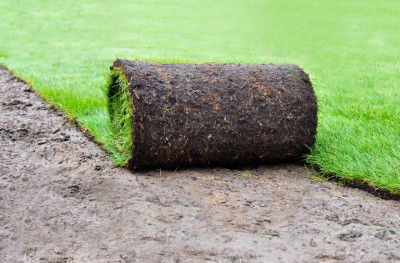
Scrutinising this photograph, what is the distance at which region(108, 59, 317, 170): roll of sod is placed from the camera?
4.69m

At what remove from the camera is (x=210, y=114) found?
482cm

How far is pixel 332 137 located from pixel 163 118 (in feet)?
5.18

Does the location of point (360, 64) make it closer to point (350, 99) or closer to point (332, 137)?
point (350, 99)

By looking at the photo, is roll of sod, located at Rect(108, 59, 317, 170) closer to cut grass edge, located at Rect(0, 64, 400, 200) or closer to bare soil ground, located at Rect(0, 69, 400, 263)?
cut grass edge, located at Rect(0, 64, 400, 200)

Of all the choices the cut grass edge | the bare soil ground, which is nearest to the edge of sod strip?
the cut grass edge

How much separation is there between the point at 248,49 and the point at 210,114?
6807mm

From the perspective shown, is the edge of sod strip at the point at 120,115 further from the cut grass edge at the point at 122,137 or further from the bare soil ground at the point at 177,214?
the bare soil ground at the point at 177,214

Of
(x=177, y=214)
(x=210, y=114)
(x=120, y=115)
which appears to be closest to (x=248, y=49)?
(x=120, y=115)

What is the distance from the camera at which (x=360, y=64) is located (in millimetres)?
9500

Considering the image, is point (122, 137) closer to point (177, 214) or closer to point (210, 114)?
point (210, 114)

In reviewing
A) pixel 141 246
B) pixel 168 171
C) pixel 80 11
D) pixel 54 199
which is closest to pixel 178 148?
pixel 168 171

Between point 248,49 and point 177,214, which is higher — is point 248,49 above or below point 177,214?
below

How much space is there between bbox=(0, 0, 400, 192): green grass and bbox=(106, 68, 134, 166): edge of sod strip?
15cm

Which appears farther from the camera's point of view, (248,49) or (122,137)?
(248,49)
